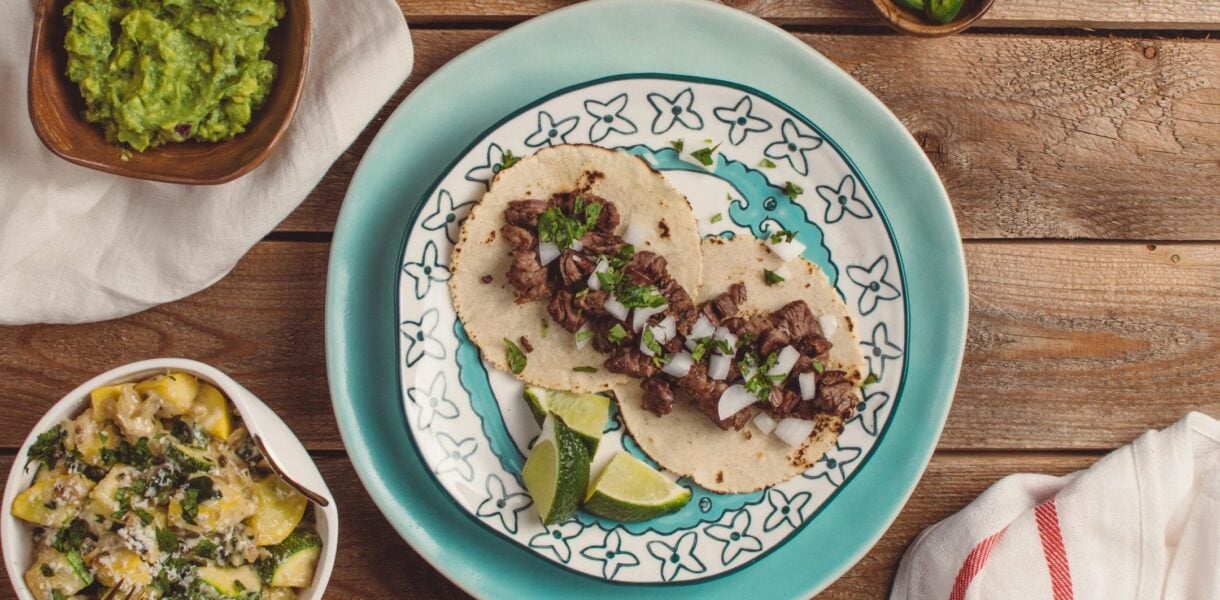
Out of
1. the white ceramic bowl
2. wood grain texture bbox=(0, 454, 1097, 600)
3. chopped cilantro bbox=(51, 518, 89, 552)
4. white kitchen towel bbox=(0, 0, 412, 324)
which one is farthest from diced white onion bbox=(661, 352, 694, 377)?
chopped cilantro bbox=(51, 518, 89, 552)

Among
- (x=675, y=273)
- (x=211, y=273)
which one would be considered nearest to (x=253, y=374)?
(x=211, y=273)

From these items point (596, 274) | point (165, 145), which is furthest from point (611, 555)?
point (165, 145)

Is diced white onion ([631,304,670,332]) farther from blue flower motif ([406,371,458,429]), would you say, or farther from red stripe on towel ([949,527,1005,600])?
red stripe on towel ([949,527,1005,600])

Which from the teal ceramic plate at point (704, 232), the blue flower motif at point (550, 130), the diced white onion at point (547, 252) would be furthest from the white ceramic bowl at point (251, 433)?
the blue flower motif at point (550, 130)

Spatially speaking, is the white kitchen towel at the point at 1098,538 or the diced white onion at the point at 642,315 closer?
the diced white onion at the point at 642,315

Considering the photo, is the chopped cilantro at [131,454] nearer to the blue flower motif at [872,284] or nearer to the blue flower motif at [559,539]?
the blue flower motif at [559,539]

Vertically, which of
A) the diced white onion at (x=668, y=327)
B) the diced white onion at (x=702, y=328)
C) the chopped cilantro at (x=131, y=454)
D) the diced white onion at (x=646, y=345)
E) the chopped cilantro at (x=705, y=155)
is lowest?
the chopped cilantro at (x=131, y=454)

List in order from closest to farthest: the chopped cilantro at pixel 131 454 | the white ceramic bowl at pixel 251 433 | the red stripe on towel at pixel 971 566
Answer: the white ceramic bowl at pixel 251 433
the chopped cilantro at pixel 131 454
the red stripe on towel at pixel 971 566

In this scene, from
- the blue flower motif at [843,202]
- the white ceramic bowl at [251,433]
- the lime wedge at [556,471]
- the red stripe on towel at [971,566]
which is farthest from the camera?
the red stripe on towel at [971,566]
